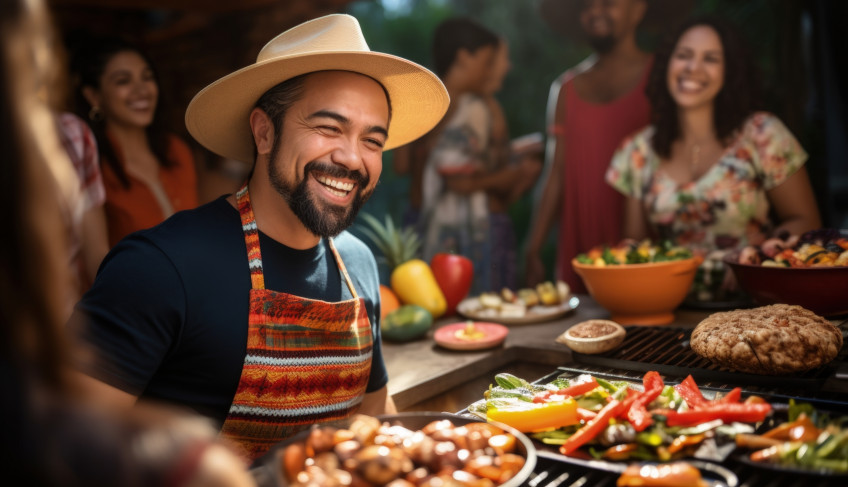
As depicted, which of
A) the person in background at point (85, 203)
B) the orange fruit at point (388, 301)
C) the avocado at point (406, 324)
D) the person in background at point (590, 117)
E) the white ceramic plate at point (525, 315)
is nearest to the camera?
the avocado at point (406, 324)

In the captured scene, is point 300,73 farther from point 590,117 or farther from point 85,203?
point 590,117

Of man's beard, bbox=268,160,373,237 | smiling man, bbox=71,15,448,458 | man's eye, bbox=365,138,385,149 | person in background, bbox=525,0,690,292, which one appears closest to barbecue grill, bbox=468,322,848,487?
smiling man, bbox=71,15,448,458

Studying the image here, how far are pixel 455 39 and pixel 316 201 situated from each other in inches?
129

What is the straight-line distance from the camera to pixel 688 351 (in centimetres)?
204

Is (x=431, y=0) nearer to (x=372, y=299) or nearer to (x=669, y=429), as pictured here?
(x=372, y=299)

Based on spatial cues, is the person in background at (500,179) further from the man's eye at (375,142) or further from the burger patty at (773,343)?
the burger patty at (773,343)

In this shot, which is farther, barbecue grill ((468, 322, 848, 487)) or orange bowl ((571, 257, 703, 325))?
orange bowl ((571, 257, 703, 325))

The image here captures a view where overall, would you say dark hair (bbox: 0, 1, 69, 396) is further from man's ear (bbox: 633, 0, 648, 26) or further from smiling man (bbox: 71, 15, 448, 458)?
man's ear (bbox: 633, 0, 648, 26)

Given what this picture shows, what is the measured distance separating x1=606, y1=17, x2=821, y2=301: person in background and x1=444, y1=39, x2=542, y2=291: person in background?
1241 mm

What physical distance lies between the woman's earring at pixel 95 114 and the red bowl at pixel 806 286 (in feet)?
12.4

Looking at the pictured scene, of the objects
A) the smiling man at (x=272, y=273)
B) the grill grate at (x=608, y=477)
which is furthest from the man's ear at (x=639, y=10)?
the grill grate at (x=608, y=477)

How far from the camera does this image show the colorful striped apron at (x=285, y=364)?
188cm

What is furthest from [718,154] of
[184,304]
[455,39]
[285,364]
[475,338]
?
[184,304]

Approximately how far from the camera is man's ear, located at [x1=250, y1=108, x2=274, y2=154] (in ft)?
7.07
